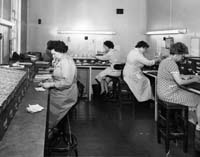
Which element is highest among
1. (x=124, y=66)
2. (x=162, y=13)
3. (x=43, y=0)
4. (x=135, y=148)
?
(x=43, y=0)

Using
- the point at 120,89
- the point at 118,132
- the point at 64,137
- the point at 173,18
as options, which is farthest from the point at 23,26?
the point at 64,137

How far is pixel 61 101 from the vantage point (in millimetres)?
3078

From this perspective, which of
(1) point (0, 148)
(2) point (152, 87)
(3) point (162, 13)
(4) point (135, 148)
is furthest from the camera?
(3) point (162, 13)

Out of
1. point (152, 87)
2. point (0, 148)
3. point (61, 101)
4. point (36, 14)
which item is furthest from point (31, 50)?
point (0, 148)

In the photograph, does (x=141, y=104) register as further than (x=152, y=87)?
Yes

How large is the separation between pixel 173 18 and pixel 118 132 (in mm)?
2409

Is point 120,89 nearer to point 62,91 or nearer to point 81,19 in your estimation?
point 81,19

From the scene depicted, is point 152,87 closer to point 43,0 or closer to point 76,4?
point 76,4

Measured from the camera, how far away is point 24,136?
158 centimetres

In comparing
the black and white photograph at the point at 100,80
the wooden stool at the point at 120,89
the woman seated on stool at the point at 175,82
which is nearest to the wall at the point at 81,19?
the black and white photograph at the point at 100,80

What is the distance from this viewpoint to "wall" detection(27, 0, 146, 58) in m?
7.14

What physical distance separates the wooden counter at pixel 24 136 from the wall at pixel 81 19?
201 inches

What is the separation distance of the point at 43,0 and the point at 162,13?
109 inches

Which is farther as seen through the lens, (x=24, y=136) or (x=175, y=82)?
(x=175, y=82)
